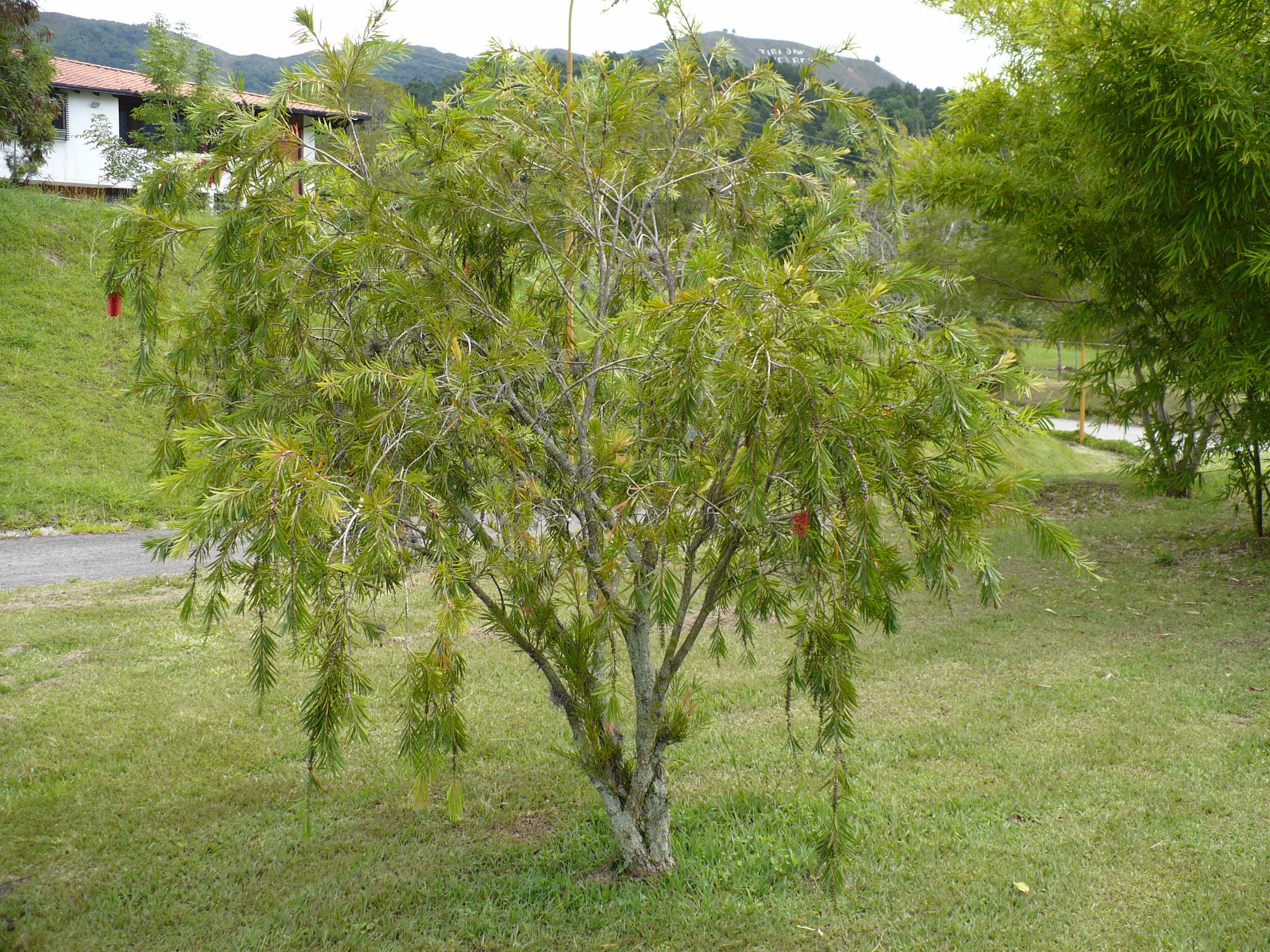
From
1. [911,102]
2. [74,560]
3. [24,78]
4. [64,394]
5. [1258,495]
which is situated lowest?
[74,560]

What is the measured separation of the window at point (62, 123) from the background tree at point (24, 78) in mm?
3252

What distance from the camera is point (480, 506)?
309cm

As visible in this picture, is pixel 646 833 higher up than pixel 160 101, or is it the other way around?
pixel 160 101

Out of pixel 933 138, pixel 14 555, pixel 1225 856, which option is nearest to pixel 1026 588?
pixel 1225 856

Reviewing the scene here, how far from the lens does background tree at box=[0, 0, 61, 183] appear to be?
50.3ft

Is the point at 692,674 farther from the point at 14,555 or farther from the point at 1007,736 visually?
the point at 14,555

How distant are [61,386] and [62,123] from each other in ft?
43.3

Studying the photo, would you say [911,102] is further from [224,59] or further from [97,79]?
[224,59]

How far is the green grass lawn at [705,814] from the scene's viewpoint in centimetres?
333

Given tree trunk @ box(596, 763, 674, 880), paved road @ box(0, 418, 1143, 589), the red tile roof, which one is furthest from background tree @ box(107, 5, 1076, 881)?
the red tile roof

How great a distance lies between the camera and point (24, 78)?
1619cm

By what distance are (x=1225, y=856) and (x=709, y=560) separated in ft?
8.12

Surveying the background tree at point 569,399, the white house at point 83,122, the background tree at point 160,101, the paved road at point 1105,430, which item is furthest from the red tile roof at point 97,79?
the paved road at point 1105,430

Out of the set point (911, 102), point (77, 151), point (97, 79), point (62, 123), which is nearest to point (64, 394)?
point (77, 151)
